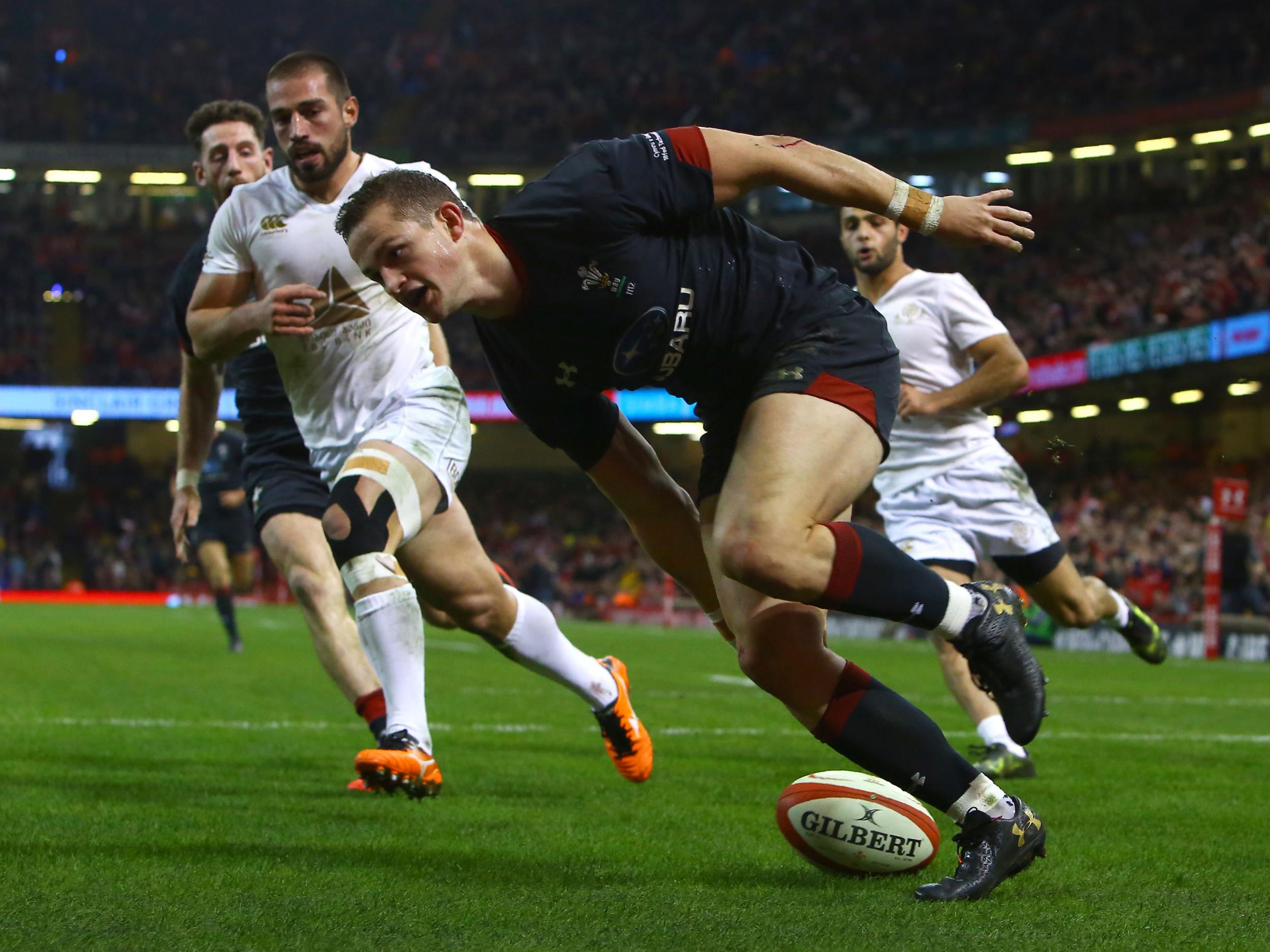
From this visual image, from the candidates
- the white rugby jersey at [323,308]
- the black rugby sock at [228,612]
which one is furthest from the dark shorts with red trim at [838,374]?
the black rugby sock at [228,612]

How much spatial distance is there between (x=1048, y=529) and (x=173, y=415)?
3424 cm

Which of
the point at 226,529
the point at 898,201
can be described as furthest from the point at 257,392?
the point at 226,529

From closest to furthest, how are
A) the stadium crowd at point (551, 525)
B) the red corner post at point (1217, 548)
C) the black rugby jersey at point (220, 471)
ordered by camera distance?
the black rugby jersey at point (220, 471) → the red corner post at point (1217, 548) → the stadium crowd at point (551, 525)

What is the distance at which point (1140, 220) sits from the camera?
3011 cm

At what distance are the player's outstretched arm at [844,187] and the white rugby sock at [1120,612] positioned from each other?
3.74m

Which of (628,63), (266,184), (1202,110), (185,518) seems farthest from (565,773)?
(628,63)

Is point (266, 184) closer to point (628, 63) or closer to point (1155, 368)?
point (1155, 368)

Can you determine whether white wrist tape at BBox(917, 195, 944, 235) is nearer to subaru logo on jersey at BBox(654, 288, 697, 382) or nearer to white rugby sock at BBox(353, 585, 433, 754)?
subaru logo on jersey at BBox(654, 288, 697, 382)

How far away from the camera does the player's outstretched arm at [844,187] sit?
346 cm

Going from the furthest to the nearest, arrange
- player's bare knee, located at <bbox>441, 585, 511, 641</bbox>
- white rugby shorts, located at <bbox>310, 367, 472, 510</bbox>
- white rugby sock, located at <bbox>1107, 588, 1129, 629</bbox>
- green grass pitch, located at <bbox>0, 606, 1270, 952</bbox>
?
white rugby sock, located at <bbox>1107, 588, 1129, 629</bbox> < player's bare knee, located at <bbox>441, 585, 511, 641</bbox> < white rugby shorts, located at <bbox>310, 367, 472, 510</bbox> < green grass pitch, located at <bbox>0, 606, 1270, 952</bbox>

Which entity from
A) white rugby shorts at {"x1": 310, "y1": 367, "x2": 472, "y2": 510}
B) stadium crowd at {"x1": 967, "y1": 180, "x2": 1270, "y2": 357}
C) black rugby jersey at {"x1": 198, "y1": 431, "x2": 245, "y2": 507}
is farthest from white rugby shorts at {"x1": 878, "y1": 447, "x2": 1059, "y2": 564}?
stadium crowd at {"x1": 967, "y1": 180, "x2": 1270, "y2": 357}

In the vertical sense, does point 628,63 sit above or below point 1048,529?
above

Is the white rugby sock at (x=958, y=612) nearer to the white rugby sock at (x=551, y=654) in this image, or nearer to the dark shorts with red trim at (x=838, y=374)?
the dark shorts with red trim at (x=838, y=374)

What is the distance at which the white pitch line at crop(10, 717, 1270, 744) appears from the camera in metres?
7.15
